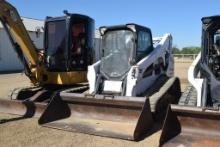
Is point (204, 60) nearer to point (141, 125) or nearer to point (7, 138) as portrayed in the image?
point (141, 125)

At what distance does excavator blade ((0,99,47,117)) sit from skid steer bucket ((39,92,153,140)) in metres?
0.57

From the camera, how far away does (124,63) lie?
29.1 feet

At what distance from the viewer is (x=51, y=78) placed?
10367 millimetres

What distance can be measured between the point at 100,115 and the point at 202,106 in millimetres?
2343

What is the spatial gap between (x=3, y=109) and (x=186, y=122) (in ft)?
16.5

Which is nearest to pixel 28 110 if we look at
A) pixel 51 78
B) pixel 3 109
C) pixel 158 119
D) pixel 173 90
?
pixel 3 109

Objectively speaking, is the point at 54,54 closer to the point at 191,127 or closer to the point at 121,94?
the point at 121,94

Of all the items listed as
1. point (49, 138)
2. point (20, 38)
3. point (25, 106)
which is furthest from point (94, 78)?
point (20, 38)

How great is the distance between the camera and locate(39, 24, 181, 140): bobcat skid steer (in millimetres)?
7406

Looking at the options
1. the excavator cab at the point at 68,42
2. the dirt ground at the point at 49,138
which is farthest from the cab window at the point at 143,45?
the dirt ground at the point at 49,138

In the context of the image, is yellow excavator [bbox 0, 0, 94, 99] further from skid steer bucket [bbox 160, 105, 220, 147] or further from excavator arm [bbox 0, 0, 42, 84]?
skid steer bucket [bbox 160, 105, 220, 147]

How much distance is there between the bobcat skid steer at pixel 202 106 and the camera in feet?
20.9

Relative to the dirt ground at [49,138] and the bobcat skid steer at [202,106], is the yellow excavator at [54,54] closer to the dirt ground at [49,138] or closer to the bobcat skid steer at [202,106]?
the dirt ground at [49,138]

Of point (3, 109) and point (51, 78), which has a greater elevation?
point (51, 78)
